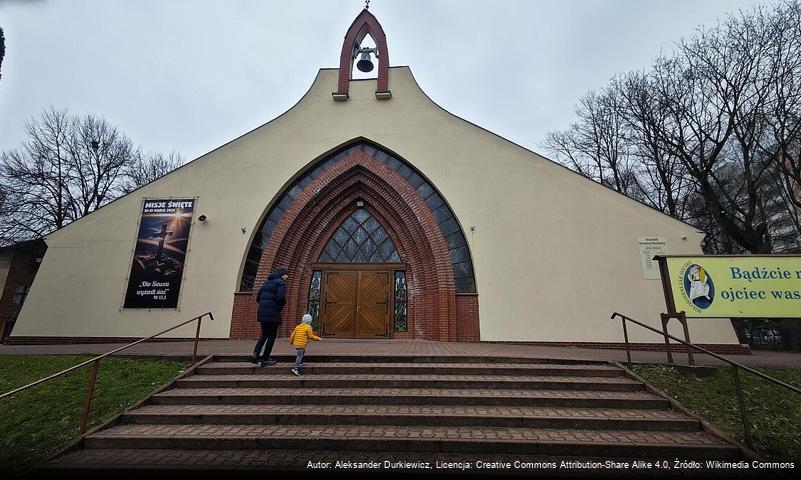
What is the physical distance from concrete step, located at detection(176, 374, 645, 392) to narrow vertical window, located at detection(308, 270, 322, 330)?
568cm

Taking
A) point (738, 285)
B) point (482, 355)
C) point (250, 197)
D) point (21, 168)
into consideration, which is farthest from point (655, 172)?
point (21, 168)

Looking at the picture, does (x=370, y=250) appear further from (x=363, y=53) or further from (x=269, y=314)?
(x=363, y=53)

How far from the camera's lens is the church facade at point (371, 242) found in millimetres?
9938

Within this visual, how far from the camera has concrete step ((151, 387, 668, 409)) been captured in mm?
4590

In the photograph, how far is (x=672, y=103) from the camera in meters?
14.8

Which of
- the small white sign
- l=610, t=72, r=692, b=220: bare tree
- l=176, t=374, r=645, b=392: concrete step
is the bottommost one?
l=176, t=374, r=645, b=392: concrete step

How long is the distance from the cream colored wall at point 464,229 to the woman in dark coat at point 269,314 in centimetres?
522

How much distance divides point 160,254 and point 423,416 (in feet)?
34.4

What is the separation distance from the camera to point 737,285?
623cm

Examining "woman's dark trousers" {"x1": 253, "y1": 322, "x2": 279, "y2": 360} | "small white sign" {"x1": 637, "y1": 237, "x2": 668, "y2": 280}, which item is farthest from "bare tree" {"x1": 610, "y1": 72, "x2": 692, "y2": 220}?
"woman's dark trousers" {"x1": 253, "y1": 322, "x2": 279, "y2": 360}

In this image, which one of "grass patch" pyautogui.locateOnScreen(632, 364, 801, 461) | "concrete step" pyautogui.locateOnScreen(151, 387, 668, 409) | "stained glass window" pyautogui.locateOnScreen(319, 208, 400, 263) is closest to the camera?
"grass patch" pyautogui.locateOnScreen(632, 364, 801, 461)

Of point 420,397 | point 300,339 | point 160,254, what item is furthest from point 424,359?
point 160,254

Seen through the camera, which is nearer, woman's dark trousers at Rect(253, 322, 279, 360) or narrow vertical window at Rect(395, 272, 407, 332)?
woman's dark trousers at Rect(253, 322, 279, 360)

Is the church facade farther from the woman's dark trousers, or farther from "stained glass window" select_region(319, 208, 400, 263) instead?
the woman's dark trousers
